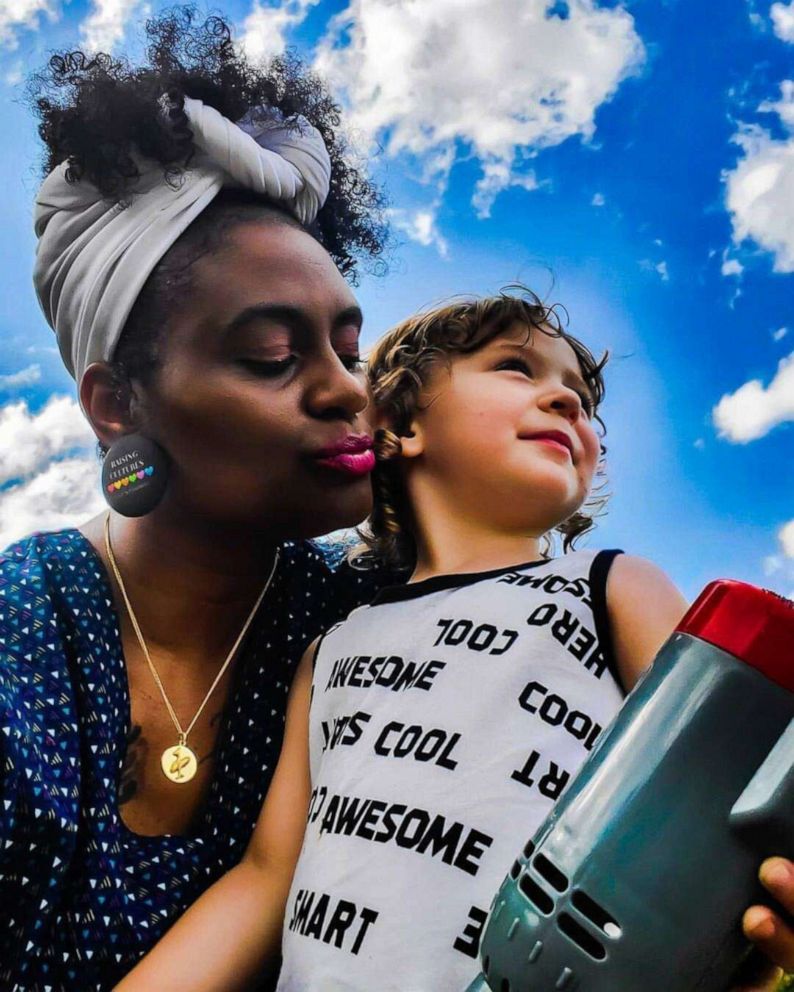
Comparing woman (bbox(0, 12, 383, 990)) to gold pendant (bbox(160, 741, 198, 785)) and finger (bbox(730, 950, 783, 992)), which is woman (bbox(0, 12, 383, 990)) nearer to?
gold pendant (bbox(160, 741, 198, 785))

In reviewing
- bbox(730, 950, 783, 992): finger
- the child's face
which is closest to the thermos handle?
bbox(730, 950, 783, 992): finger

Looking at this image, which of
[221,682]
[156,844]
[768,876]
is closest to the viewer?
[768,876]

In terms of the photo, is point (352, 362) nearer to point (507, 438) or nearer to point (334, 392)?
point (334, 392)

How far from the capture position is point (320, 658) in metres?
1.37

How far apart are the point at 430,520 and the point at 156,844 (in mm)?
599

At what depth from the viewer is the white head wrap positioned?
1449mm

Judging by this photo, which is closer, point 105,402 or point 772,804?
point 772,804

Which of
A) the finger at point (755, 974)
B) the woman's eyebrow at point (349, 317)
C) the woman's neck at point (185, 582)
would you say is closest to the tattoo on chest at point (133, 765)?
the woman's neck at point (185, 582)

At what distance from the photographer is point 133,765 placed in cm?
135

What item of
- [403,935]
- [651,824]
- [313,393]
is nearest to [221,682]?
[313,393]

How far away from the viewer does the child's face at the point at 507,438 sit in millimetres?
1364

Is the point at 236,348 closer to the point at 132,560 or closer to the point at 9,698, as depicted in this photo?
the point at 132,560

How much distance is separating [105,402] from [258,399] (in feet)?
0.97

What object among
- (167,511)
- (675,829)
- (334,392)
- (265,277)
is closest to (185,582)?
(167,511)
